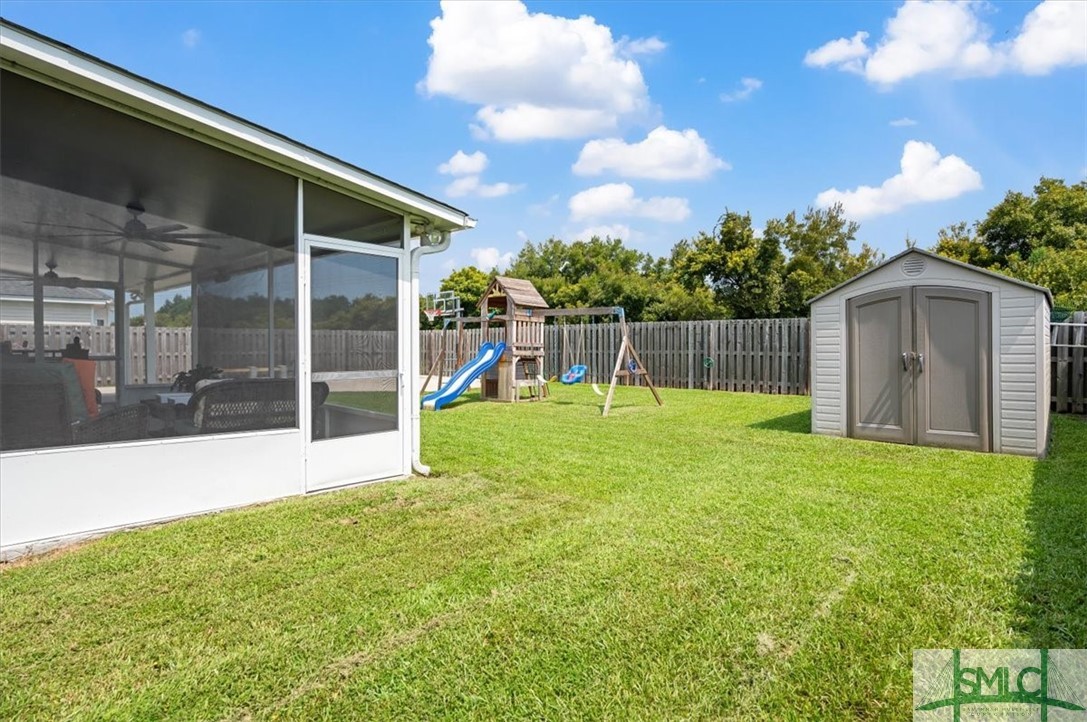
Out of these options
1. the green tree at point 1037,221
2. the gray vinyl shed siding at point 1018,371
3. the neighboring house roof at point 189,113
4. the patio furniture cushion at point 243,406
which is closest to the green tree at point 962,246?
the green tree at point 1037,221

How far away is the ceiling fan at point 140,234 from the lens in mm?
3506

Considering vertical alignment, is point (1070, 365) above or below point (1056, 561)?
above

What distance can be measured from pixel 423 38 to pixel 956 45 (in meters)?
8.55

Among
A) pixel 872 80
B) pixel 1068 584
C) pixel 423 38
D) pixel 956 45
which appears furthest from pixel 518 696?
pixel 872 80

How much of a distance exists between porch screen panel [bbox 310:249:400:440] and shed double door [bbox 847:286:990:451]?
5.40 meters

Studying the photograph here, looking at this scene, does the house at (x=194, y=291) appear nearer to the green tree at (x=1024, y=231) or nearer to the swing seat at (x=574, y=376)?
the swing seat at (x=574, y=376)

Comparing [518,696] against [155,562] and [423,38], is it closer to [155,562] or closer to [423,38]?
[155,562]

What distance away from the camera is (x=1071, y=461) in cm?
546

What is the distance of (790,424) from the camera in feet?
26.9

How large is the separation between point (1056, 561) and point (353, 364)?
187 inches

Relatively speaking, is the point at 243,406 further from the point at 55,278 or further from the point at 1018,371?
the point at 1018,371

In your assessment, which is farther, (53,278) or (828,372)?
(828,372)

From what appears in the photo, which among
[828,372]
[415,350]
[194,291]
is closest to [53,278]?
[194,291]

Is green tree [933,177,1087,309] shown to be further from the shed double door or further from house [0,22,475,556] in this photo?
house [0,22,475,556]
